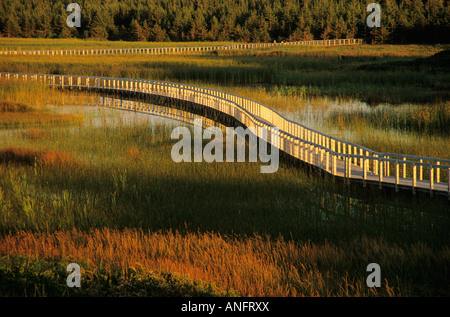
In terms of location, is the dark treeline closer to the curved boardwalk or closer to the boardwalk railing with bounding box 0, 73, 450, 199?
the curved boardwalk

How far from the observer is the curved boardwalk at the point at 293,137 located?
2159 cm

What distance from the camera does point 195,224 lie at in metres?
17.6

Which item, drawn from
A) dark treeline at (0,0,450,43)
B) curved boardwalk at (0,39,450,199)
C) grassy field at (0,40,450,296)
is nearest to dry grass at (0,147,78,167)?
grassy field at (0,40,450,296)

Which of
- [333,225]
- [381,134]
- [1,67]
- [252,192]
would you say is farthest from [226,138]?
[1,67]

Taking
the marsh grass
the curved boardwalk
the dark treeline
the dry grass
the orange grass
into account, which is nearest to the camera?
the orange grass

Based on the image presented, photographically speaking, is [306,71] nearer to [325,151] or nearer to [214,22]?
[325,151]

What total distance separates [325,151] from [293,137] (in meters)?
2.46

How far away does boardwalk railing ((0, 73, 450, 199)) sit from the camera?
21.2 metres

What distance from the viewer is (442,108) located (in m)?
38.5

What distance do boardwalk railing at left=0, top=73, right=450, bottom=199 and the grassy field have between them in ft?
2.17

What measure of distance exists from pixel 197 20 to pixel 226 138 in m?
127

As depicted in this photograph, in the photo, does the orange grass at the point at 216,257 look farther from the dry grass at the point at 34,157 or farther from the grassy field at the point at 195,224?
the dry grass at the point at 34,157

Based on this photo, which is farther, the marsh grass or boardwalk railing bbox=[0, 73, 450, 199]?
the marsh grass

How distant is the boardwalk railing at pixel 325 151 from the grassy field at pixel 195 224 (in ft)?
2.17
